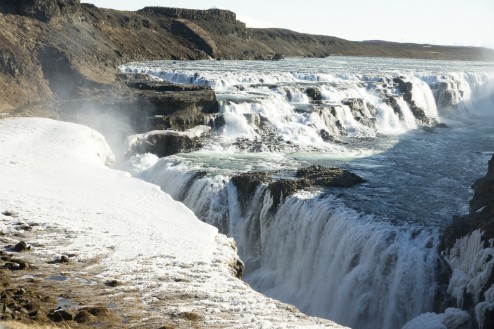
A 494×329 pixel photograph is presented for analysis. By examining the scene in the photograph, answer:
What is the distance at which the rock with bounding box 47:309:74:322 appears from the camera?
9.52 metres

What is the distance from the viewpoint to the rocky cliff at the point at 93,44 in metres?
33.8

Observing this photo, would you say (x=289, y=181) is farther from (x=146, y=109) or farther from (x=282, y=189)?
(x=146, y=109)

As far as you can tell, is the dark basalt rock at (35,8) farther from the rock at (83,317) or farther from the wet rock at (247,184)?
the rock at (83,317)

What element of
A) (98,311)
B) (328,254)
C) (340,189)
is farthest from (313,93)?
(98,311)

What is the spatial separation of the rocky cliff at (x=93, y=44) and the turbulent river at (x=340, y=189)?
317 inches

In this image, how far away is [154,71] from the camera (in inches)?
1828

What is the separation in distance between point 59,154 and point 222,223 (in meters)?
6.42

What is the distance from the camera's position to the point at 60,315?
9617mm

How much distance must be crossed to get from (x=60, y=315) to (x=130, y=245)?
13.7 feet

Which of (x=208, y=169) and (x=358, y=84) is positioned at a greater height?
(x=358, y=84)

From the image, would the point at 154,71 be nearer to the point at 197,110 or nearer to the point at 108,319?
the point at 197,110

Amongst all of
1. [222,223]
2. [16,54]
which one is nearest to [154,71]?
[16,54]

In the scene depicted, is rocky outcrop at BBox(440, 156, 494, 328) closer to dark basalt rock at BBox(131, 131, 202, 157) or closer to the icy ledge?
the icy ledge

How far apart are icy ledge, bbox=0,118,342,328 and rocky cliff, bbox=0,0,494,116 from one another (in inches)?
414
